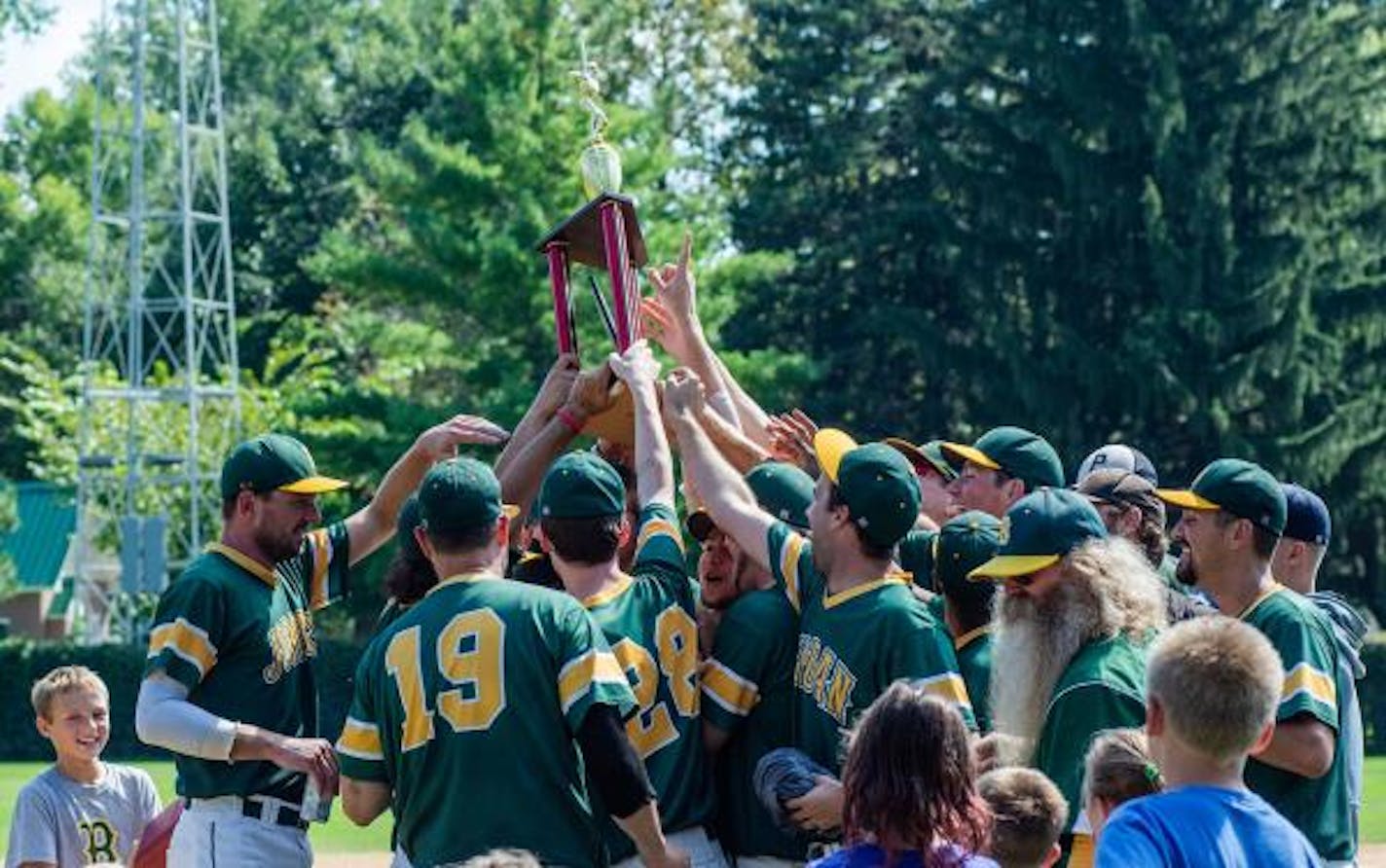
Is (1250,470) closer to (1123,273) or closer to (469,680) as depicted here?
(469,680)

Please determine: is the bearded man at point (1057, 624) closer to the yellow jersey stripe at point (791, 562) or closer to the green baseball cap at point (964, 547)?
the green baseball cap at point (964, 547)

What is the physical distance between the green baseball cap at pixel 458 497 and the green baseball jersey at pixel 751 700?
93cm

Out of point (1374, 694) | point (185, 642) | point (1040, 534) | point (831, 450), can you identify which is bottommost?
point (1374, 694)

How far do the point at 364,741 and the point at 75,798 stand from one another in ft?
9.71

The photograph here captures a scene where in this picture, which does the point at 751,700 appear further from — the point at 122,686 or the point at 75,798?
the point at 122,686

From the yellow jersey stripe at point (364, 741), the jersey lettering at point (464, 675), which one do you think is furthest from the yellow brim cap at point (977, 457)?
the yellow jersey stripe at point (364, 741)

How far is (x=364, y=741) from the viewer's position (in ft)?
23.5

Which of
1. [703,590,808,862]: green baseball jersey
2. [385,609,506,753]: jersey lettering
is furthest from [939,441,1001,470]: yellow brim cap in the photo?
[385,609,506,753]: jersey lettering

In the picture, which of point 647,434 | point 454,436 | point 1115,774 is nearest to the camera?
point 1115,774

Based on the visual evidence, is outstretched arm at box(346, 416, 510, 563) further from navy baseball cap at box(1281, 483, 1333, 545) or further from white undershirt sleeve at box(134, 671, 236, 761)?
navy baseball cap at box(1281, 483, 1333, 545)

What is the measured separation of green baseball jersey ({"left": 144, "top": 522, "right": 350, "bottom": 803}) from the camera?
26.8 ft

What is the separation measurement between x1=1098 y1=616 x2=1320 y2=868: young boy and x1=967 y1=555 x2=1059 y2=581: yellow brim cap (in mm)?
1883

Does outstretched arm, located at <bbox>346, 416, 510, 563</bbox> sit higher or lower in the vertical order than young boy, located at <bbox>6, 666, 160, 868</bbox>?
higher

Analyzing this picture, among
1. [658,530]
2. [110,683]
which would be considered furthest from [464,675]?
[110,683]
